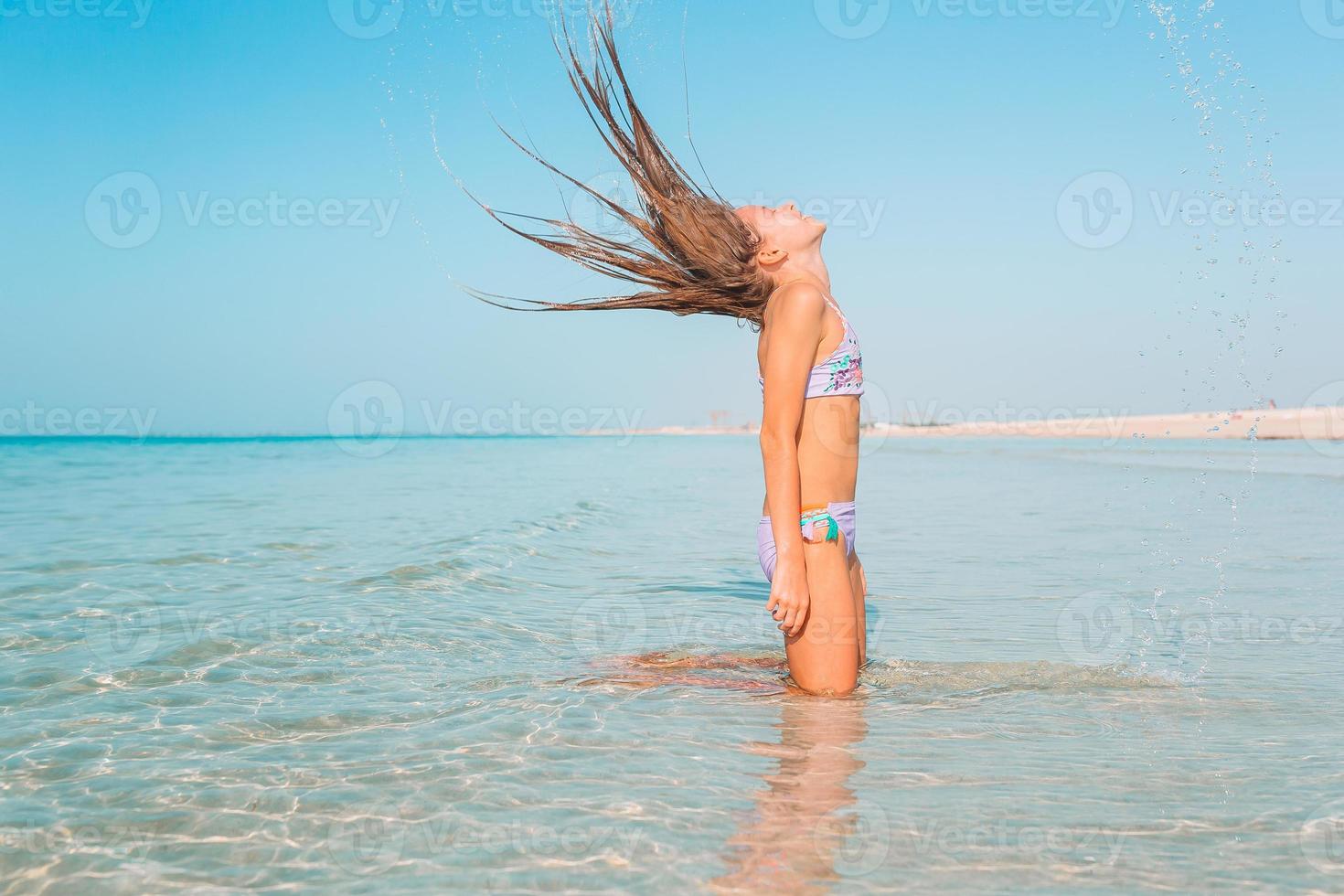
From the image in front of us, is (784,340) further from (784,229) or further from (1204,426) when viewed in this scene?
(1204,426)

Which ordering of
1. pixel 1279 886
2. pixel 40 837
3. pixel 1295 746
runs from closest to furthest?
pixel 1279 886, pixel 40 837, pixel 1295 746

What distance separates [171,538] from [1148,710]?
31.8ft

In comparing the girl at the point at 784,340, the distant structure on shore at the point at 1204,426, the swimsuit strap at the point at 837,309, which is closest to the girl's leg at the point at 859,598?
the girl at the point at 784,340

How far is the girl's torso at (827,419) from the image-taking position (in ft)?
14.8

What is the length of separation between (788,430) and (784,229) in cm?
111

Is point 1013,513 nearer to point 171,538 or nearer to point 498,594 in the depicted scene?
point 498,594

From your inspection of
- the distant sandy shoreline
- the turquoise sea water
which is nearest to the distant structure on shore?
the distant sandy shoreline

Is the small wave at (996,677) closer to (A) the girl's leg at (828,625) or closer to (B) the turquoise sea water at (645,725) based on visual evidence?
(B) the turquoise sea water at (645,725)

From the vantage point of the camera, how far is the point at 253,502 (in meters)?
15.4

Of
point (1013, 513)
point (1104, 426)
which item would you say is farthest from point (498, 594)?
point (1104, 426)

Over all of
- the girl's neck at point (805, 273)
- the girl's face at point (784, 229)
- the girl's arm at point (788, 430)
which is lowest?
the girl's arm at point (788, 430)

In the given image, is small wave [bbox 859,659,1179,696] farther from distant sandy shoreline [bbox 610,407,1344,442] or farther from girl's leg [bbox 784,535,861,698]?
distant sandy shoreline [bbox 610,407,1344,442]

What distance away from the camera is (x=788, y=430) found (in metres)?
4.32

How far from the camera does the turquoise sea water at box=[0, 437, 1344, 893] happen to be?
2812mm
